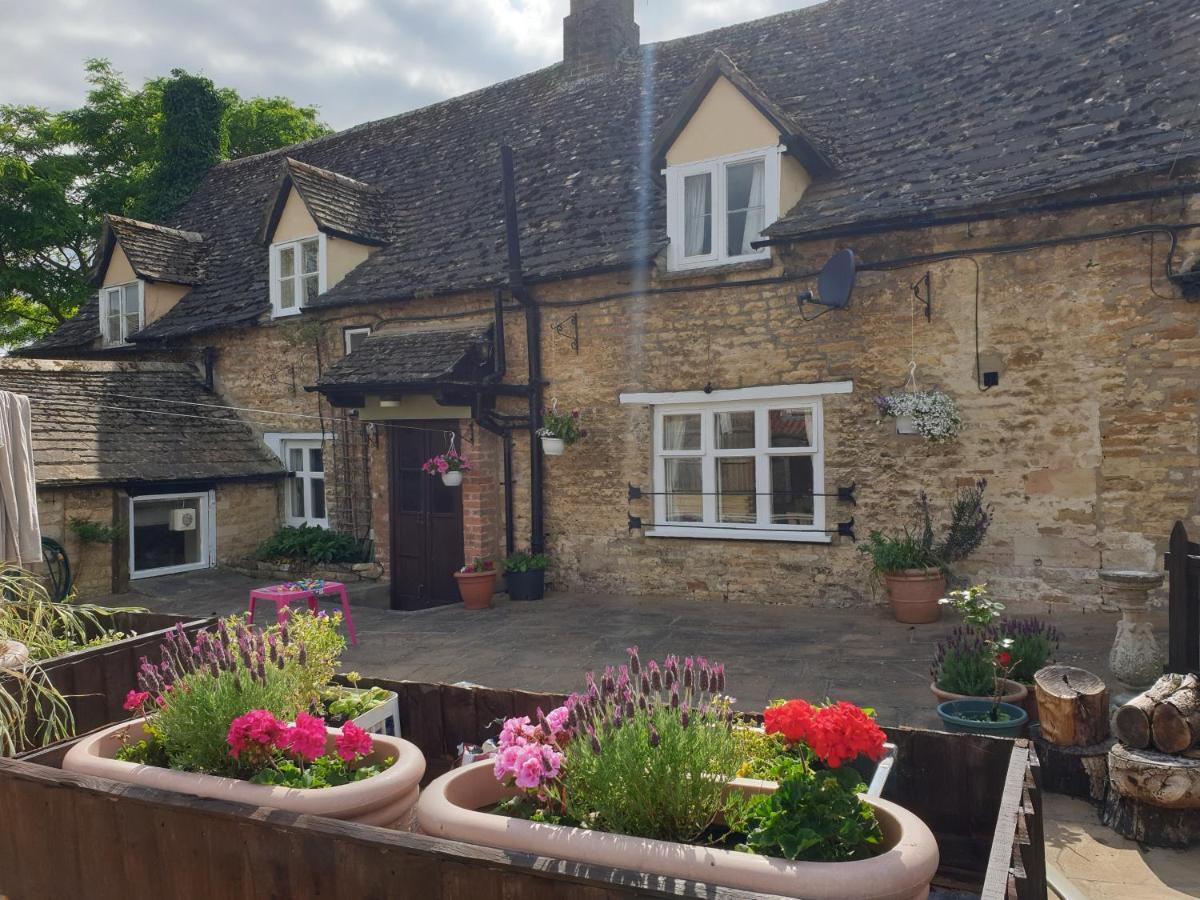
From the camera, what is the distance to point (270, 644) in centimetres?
428

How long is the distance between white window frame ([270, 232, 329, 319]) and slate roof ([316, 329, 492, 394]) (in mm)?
2012

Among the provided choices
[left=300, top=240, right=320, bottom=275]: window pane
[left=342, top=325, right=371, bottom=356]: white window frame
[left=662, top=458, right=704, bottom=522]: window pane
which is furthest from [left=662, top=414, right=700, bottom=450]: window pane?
[left=300, top=240, right=320, bottom=275]: window pane

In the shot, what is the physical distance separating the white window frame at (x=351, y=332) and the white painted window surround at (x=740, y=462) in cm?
471

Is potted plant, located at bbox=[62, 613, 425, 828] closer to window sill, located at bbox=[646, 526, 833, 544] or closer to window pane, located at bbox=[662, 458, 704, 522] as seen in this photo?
window sill, located at bbox=[646, 526, 833, 544]

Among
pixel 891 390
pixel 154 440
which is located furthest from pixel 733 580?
pixel 154 440

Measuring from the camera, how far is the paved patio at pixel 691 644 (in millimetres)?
6953

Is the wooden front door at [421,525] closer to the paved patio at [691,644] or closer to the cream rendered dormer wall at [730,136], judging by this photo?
the paved patio at [691,644]

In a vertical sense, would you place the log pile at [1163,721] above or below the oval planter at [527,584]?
above

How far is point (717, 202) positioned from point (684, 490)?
360cm

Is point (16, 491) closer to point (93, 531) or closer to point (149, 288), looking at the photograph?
point (93, 531)

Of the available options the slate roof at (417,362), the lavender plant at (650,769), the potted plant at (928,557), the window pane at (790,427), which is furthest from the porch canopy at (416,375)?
the lavender plant at (650,769)

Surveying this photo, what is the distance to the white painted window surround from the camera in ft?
32.6

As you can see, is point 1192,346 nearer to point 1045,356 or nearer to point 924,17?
point 1045,356

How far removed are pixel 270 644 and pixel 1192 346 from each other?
27.1 feet
